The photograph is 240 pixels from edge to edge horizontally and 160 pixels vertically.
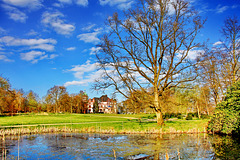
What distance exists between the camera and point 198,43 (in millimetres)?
23203

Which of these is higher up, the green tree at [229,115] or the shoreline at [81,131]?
the green tree at [229,115]

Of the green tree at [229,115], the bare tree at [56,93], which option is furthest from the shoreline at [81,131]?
the bare tree at [56,93]

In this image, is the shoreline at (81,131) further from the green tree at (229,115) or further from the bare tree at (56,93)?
the bare tree at (56,93)

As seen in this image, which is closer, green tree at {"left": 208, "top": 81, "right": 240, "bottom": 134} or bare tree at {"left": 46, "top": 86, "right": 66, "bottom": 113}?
green tree at {"left": 208, "top": 81, "right": 240, "bottom": 134}

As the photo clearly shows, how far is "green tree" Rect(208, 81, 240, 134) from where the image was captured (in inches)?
706

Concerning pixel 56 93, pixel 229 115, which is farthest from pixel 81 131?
pixel 56 93

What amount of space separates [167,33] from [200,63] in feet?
16.6

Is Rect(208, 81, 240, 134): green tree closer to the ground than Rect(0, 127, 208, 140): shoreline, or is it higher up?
higher up

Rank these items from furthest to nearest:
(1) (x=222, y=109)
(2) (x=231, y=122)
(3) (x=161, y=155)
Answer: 1. (1) (x=222, y=109)
2. (2) (x=231, y=122)
3. (3) (x=161, y=155)

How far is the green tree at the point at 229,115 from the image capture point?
17922 millimetres

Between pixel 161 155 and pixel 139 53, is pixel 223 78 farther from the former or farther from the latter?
pixel 161 155

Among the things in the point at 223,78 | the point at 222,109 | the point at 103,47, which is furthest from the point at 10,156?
the point at 223,78

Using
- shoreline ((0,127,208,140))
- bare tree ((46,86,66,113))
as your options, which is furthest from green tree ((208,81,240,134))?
bare tree ((46,86,66,113))

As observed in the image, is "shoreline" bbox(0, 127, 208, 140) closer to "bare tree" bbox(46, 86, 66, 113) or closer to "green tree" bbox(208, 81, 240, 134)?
"green tree" bbox(208, 81, 240, 134)
